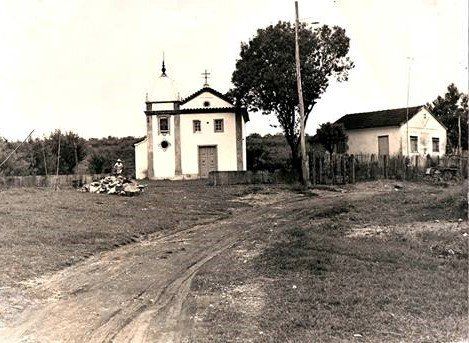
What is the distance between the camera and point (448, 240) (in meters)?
12.6

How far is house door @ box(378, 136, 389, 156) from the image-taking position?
43.1 meters

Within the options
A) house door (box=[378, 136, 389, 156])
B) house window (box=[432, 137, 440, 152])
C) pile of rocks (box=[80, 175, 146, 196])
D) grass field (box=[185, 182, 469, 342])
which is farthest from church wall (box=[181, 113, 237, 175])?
grass field (box=[185, 182, 469, 342])

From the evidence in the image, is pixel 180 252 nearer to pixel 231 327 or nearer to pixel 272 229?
pixel 272 229

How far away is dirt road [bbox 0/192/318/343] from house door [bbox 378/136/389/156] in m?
30.1

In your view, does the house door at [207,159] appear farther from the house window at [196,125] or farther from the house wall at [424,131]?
the house wall at [424,131]

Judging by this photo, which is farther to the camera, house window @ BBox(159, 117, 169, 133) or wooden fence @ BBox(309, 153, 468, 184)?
house window @ BBox(159, 117, 169, 133)

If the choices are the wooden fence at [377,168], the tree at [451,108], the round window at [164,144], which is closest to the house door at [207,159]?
the round window at [164,144]

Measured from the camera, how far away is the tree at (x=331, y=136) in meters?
41.2

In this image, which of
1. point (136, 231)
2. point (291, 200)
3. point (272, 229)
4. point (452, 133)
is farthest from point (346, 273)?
point (452, 133)

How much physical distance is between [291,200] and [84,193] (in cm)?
998

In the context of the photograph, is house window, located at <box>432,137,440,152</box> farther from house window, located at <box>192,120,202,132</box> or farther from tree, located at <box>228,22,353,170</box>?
house window, located at <box>192,120,202,132</box>

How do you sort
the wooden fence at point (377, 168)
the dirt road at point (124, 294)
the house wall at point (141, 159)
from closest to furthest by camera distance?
1. the dirt road at point (124, 294)
2. the wooden fence at point (377, 168)
3. the house wall at point (141, 159)

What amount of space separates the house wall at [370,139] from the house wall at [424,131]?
537 millimetres

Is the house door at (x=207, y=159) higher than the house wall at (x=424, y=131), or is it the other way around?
the house wall at (x=424, y=131)
